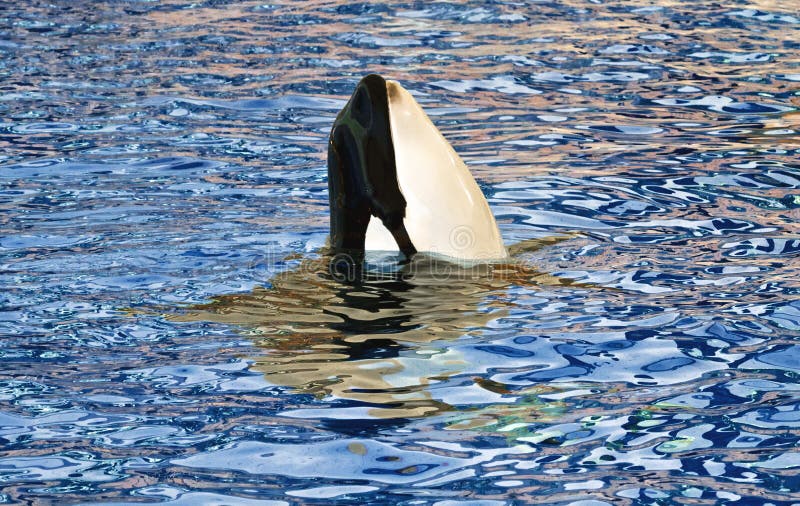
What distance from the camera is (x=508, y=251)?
4996 millimetres

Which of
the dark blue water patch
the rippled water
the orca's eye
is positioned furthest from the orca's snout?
the dark blue water patch

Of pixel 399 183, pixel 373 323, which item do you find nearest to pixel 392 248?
pixel 399 183

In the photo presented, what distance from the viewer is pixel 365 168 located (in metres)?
4.50

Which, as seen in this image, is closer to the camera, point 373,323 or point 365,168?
point 373,323

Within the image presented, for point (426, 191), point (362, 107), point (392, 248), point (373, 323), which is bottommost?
point (373, 323)

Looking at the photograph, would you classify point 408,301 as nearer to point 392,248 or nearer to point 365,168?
point 392,248

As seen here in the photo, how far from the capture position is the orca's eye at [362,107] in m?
4.44

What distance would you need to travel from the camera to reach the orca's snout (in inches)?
176

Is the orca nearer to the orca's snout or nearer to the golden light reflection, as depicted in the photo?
the orca's snout

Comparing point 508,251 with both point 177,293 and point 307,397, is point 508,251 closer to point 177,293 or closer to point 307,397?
point 177,293

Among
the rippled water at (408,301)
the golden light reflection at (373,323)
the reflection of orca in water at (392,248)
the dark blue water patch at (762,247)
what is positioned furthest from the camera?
the dark blue water patch at (762,247)

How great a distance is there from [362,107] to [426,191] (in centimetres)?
40

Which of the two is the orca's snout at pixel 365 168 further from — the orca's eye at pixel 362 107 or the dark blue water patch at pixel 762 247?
the dark blue water patch at pixel 762 247

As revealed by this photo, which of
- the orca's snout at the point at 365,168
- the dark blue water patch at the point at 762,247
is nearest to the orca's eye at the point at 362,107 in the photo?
the orca's snout at the point at 365,168
